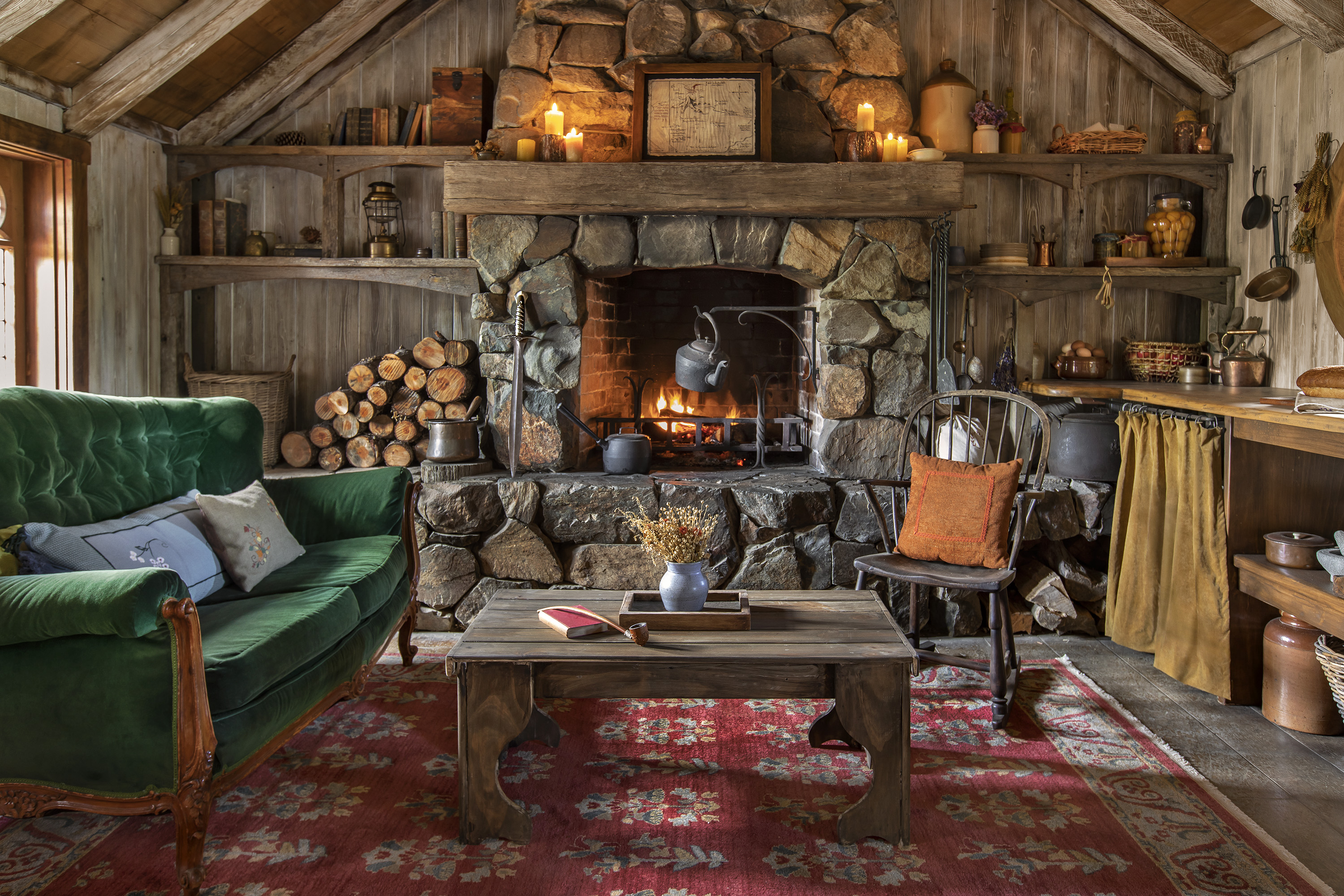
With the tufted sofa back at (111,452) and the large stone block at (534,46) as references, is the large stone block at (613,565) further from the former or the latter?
the large stone block at (534,46)

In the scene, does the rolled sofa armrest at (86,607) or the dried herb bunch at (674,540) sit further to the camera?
the dried herb bunch at (674,540)

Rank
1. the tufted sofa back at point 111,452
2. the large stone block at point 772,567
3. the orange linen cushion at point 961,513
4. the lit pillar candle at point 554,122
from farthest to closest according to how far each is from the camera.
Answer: the lit pillar candle at point 554,122
the large stone block at point 772,567
the orange linen cushion at point 961,513
the tufted sofa back at point 111,452

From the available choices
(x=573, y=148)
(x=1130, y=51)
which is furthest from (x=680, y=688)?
(x=1130, y=51)

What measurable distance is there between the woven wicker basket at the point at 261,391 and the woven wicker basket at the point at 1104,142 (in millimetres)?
3867

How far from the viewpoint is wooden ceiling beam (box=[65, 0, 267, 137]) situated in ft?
12.6

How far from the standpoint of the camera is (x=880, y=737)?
2182 millimetres

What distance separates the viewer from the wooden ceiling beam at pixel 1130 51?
4.59m

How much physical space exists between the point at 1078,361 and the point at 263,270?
3877 mm

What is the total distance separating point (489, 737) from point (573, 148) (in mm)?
2665

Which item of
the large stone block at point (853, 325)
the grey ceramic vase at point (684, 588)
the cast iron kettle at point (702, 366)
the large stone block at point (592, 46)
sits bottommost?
the grey ceramic vase at point (684, 588)

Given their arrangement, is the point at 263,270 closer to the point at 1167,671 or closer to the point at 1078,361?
the point at 1078,361

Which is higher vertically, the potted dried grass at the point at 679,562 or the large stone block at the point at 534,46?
the large stone block at the point at 534,46

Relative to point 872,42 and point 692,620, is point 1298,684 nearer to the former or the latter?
point 692,620

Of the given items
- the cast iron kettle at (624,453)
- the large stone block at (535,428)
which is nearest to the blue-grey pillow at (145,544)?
the large stone block at (535,428)
